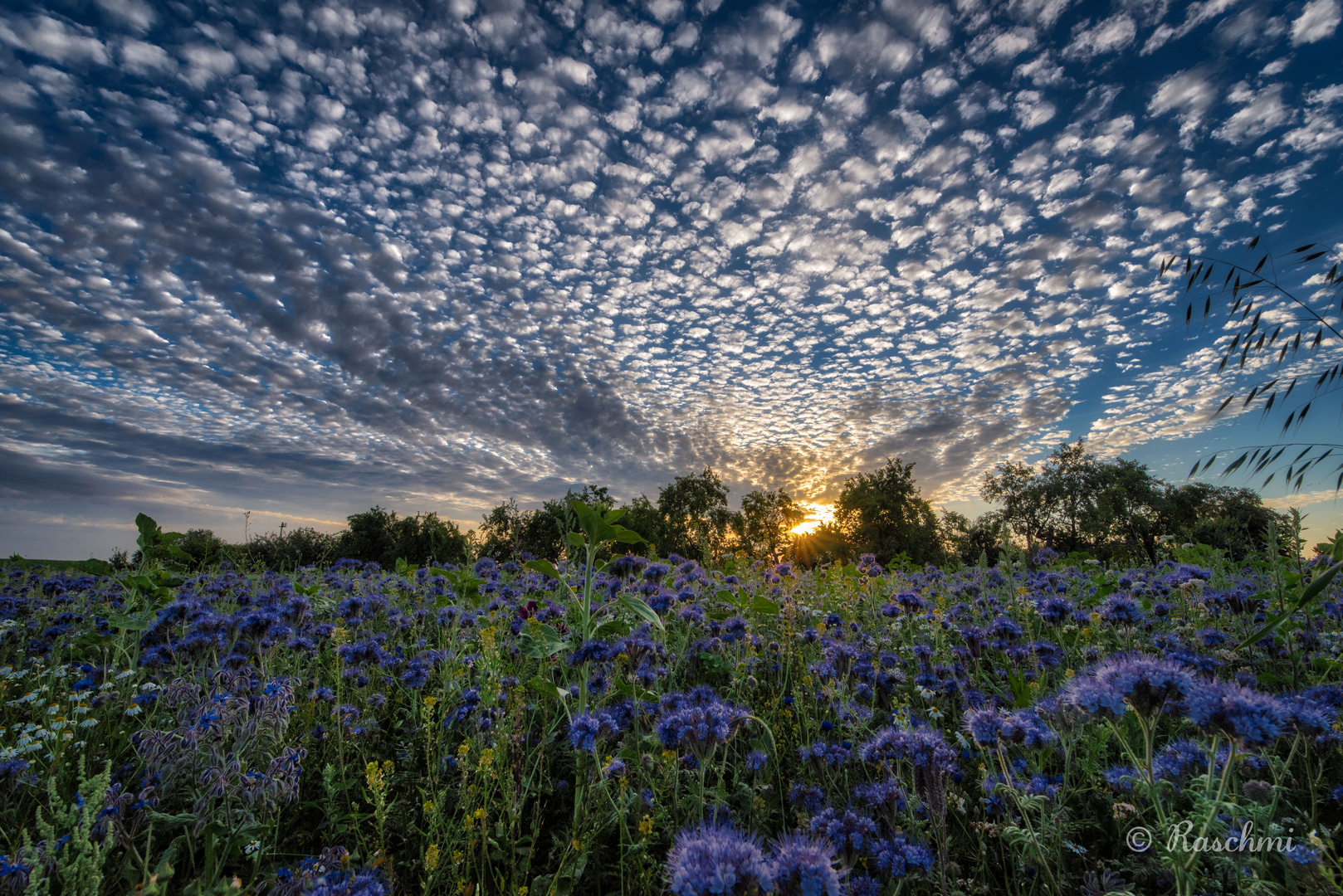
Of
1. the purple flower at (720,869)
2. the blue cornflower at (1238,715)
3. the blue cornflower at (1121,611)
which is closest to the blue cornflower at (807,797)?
the purple flower at (720,869)

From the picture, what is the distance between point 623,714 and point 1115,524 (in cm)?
5619

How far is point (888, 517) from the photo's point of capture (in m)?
53.7

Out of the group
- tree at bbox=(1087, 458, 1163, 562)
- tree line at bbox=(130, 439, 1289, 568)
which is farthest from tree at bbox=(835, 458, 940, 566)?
tree at bbox=(1087, 458, 1163, 562)

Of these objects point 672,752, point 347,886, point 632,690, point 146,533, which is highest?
point 146,533

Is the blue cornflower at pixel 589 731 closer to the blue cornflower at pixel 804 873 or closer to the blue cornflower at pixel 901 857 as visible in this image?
the blue cornflower at pixel 804 873

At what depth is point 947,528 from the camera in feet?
170

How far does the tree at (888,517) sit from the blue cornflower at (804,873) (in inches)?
2030

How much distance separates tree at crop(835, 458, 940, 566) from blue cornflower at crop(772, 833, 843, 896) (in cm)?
5157

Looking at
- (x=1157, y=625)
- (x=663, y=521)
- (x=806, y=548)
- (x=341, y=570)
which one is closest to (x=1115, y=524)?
(x=806, y=548)

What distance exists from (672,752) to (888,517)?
184 ft

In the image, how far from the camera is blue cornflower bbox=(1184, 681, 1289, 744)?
6.46 ft

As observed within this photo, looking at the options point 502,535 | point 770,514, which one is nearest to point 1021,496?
point 770,514

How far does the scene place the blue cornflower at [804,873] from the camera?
1652mm

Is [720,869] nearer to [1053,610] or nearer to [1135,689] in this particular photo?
[1135,689]
